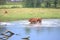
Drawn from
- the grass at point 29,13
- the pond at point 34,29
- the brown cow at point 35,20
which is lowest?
the pond at point 34,29

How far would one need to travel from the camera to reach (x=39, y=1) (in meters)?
4.27

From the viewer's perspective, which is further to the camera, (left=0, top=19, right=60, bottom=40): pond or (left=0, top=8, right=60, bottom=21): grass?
(left=0, top=8, right=60, bottom=21): grass

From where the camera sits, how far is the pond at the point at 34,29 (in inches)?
160

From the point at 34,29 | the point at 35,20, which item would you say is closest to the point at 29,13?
the point at 35,20

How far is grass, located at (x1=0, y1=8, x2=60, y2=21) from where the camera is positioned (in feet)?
13.9

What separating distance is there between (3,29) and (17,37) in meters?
0.26

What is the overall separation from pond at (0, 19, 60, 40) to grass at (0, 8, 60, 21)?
68mm

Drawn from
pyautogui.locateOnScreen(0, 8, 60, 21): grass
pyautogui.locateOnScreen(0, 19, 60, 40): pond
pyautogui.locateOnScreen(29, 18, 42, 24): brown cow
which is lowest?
pyautogui.locateOnScreen(0, 19, 60, 40): pond

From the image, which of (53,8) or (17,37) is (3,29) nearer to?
(17,37)

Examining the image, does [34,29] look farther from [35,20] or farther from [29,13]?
[29,13]

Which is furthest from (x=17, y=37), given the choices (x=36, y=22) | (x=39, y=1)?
(x=39, y=1)

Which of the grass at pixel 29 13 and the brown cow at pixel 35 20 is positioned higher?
the grass at pixel 29 13

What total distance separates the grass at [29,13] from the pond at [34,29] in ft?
0.22

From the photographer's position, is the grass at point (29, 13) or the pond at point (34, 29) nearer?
the pond at point (34, 29)
